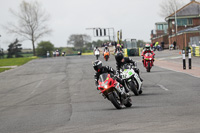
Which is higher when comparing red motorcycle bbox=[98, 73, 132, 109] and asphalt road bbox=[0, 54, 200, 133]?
red motorcycle bbox=[98, 73, 132, 109]

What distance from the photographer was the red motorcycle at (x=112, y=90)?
10.4 meters

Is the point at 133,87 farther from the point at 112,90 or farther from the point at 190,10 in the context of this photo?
the point at 190,10

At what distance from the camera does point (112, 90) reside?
1051 cm

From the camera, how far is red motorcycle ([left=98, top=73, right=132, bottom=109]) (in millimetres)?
10422

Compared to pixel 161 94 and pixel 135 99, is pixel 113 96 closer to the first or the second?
pixel 135 99

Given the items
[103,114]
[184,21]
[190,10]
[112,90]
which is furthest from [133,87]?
[190,10]

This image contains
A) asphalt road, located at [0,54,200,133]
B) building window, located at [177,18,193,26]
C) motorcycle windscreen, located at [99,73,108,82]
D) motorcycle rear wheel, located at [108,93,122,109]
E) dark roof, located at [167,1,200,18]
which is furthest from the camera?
dark roof, located at [167,1,200,18]

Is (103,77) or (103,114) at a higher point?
(103,77)

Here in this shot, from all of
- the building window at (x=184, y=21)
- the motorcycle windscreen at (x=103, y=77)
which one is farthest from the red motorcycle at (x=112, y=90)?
the building window at (x=184, y=21)

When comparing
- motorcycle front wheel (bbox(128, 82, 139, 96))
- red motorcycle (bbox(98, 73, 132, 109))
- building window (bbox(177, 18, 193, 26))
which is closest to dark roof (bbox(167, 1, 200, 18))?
building window (bbox(177, 18, 193, 26))

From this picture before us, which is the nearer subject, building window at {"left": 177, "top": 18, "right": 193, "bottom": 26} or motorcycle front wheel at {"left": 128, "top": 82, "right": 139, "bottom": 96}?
motorcycle front wheel at {"left": 128, "top": 82, "right": 139, "bottom": 96}

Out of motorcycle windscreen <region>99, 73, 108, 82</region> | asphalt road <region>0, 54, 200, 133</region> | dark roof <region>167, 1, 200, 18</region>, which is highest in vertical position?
dark roof <region>167, 1, 200, 18</region>

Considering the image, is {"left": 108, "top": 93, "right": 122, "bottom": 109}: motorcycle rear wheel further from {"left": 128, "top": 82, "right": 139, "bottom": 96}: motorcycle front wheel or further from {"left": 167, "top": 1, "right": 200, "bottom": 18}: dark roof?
{"left": 167, "top": 1, "right": 200, "bottom": 18}: dark roof

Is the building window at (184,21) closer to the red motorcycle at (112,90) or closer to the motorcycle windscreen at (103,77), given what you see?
the red motorcycle at (112,90)
